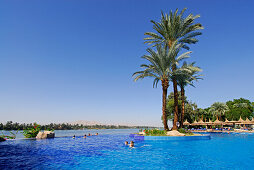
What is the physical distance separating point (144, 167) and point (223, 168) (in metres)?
4.25

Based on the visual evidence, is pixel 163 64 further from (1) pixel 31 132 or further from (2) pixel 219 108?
(2) pixel 219 108

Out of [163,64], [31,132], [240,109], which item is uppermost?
[163,64]

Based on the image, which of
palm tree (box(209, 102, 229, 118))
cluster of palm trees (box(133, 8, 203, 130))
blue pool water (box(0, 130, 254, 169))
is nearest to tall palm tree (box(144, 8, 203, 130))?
cluster of palm trees (box(133, 8, 203, 130))

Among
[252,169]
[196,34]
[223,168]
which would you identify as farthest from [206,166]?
[196,34]

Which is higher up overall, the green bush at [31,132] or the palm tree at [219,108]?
the palm tree at [219,108]

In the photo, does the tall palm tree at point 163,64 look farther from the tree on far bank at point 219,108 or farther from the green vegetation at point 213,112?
the tree on far bank at point 219,108

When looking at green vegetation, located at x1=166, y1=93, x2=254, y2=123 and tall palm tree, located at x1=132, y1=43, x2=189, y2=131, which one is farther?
green vegetation, located at x1=166, y1=93, x2=254, y2=123

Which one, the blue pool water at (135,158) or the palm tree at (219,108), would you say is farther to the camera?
the palm tree at (219,108)

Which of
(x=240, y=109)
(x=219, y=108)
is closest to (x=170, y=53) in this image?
(x=219, y=108)

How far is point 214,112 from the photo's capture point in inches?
2613

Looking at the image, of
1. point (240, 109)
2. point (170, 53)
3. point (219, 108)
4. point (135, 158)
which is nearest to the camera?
point (135, 158)

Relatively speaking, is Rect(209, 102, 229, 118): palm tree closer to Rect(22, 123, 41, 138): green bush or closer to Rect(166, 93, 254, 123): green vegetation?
Rect(166, 93, 254, 123): green vegetation

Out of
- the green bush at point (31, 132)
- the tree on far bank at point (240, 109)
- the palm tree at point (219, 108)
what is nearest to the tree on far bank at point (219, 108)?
the palm tree at point (219, 108)

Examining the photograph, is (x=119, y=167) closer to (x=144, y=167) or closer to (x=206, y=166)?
(x=144, y=167)
